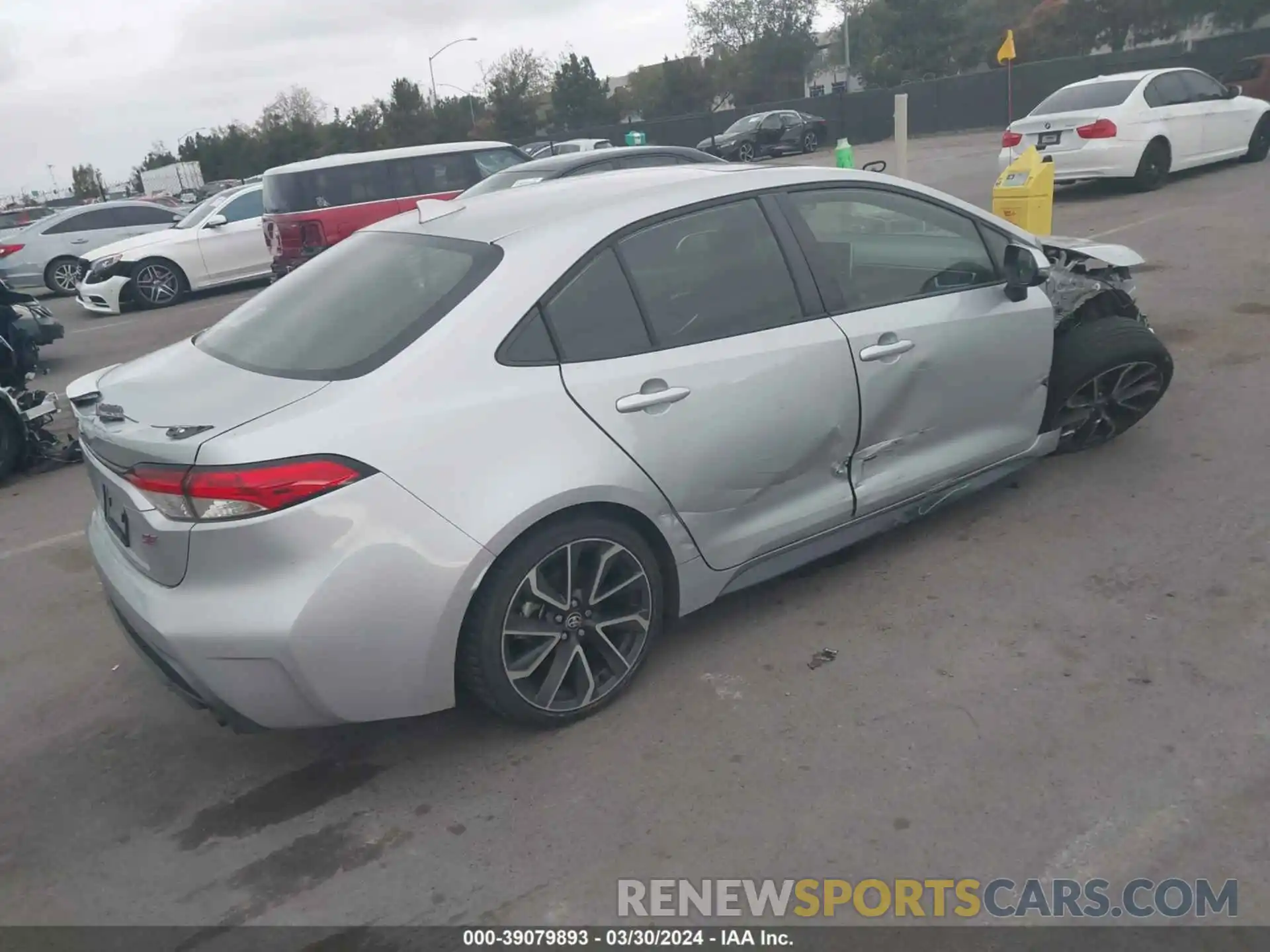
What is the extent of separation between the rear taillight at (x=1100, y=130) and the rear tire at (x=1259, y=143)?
3595mm

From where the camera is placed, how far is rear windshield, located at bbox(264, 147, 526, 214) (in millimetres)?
12719

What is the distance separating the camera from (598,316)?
329 cm

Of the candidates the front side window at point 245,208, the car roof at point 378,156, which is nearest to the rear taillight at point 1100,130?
the car roof at point 378,156

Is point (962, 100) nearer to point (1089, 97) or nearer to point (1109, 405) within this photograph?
point (1089, 97)

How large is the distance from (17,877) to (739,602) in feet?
8.48

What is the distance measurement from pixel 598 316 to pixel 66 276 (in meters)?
16.8

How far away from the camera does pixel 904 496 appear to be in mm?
4012

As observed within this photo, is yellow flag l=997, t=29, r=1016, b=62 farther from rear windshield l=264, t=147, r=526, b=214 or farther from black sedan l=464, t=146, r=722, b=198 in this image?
black sedan l=464, t=146, r=722, b=198

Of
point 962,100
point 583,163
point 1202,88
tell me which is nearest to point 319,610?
point 583,163

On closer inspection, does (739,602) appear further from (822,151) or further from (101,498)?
(822,151)

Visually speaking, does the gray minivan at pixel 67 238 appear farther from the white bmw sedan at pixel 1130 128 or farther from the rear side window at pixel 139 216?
the white bmw sedan at pixel 1130 128

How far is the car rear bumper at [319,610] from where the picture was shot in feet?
8.89

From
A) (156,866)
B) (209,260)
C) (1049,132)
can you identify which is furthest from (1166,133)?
(156,866)

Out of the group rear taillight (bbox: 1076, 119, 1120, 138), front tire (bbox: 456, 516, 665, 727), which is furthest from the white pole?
front tire (bbox: 456, 516, 665, 727)
